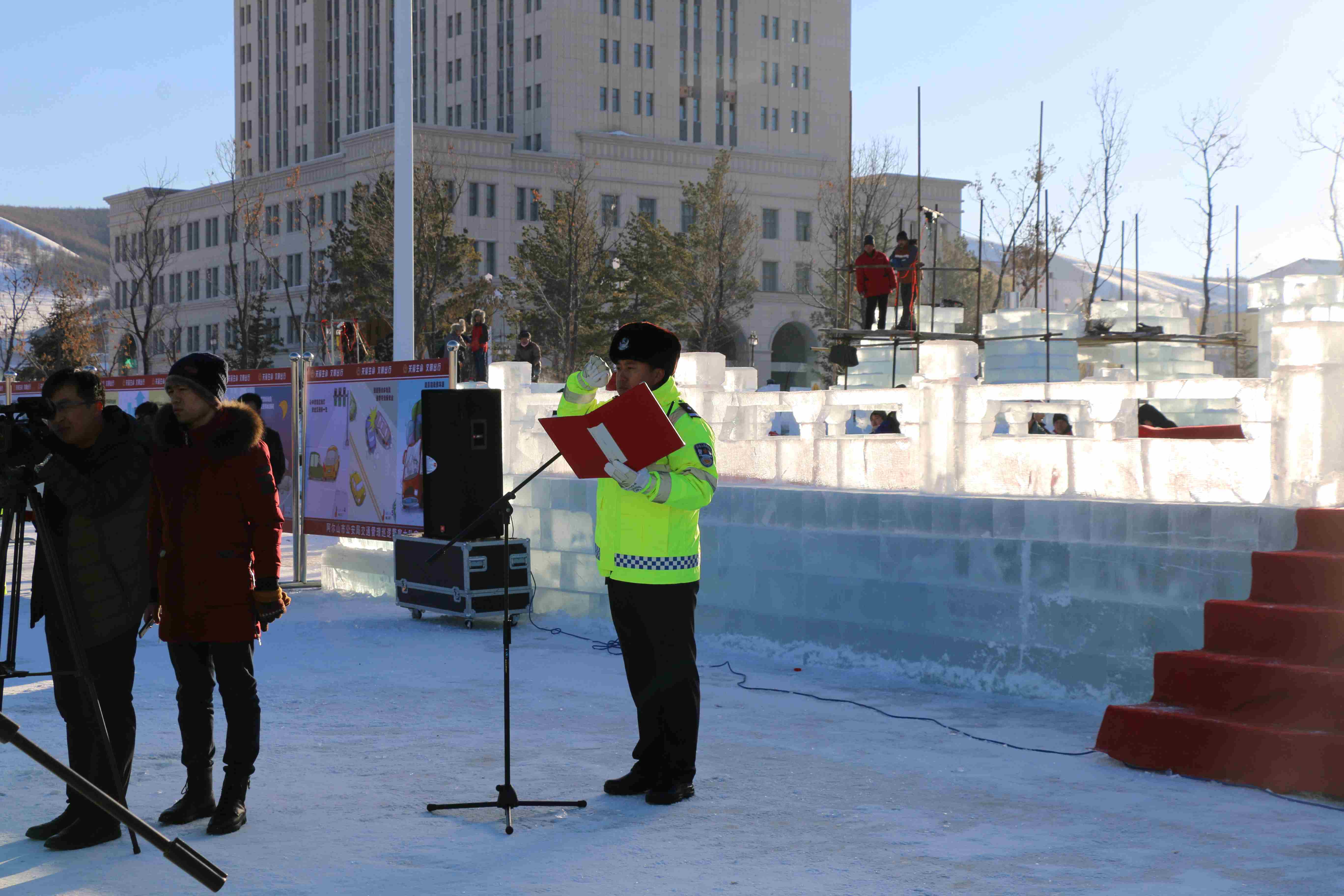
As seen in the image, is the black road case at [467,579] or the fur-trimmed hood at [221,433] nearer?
the fur-trimmed hood at [221,433]

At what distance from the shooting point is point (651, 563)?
221 inches

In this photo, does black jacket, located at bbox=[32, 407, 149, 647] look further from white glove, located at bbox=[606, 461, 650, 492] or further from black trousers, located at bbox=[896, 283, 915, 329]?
black trousers, located at bbox=[896, 283, 915, 329]

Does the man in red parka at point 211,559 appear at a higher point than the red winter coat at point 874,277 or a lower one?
lower

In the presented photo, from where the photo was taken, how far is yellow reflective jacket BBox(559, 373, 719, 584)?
5539 millimetres

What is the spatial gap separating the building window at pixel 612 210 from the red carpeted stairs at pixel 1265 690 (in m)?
58.7

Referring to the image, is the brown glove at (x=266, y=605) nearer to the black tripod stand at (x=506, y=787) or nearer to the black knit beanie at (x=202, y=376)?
the black tripod stand at (x=506, y=787)

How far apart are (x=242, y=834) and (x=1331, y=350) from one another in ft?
18.5

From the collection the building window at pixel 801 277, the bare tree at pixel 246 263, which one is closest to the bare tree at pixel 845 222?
the building window at pixel 801 277

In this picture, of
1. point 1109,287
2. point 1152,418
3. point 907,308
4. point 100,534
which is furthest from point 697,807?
point 1109,287

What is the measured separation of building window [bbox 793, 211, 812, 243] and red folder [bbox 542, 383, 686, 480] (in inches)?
2693

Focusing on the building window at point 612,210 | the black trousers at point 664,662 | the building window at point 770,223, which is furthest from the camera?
the building window at point 770,223

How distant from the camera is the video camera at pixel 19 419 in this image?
167 inches

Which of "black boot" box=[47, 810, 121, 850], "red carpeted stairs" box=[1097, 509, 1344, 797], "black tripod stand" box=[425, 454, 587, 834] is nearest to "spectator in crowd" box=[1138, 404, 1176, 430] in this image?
"red carpeted stairs" box=[1097, 509, 1344, 797]

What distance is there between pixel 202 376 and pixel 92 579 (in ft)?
2.80
